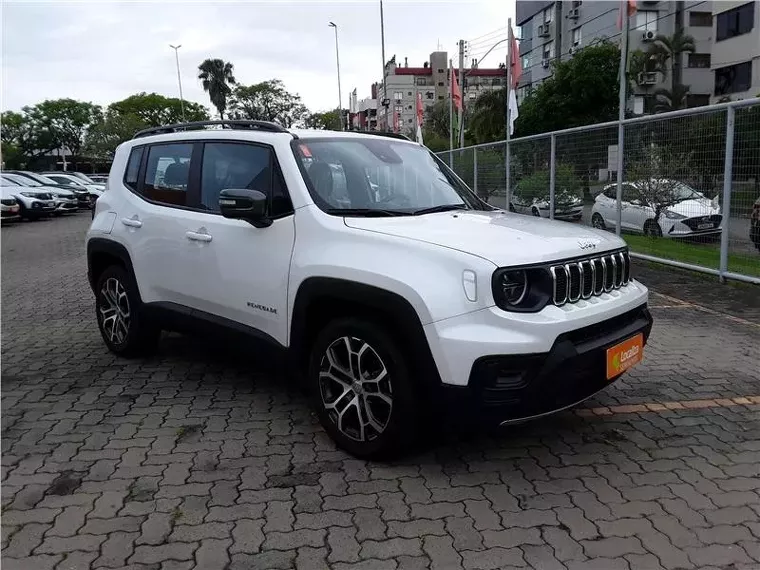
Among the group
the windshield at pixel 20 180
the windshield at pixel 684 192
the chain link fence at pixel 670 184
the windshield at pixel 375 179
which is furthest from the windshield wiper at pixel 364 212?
the windshield at pixel 20 180

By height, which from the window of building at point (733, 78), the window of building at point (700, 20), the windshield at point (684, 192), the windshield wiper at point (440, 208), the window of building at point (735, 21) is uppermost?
the window of building at point (700, 20)

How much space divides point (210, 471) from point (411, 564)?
133cm

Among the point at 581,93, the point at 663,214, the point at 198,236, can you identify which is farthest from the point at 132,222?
the point at 581,93

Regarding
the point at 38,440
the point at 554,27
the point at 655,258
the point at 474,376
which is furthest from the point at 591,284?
the point at 554,27

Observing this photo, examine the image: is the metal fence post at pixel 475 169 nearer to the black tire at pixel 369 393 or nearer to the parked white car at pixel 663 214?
the parked white car at pixel 663 214

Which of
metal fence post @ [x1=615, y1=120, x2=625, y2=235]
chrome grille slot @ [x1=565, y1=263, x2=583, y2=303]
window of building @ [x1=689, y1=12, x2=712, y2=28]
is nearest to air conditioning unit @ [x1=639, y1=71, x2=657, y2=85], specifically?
window of building @ [x1=689, y1=12, x2=712, y2=28]

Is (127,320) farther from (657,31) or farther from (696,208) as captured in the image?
(657,31)

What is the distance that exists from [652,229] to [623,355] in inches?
251

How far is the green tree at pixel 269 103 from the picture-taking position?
73625mm

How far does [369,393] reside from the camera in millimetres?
3369

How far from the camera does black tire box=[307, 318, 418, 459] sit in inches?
125

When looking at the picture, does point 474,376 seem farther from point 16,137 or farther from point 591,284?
point 16,137

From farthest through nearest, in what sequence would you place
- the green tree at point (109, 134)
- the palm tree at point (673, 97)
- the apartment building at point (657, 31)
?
the green tree at point (109, 134) → the apartment building at point (657, 31) → the palm tree at point (673, 97)

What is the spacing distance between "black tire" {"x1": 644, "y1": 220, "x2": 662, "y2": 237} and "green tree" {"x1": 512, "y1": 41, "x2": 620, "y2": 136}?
28624 millimetres
